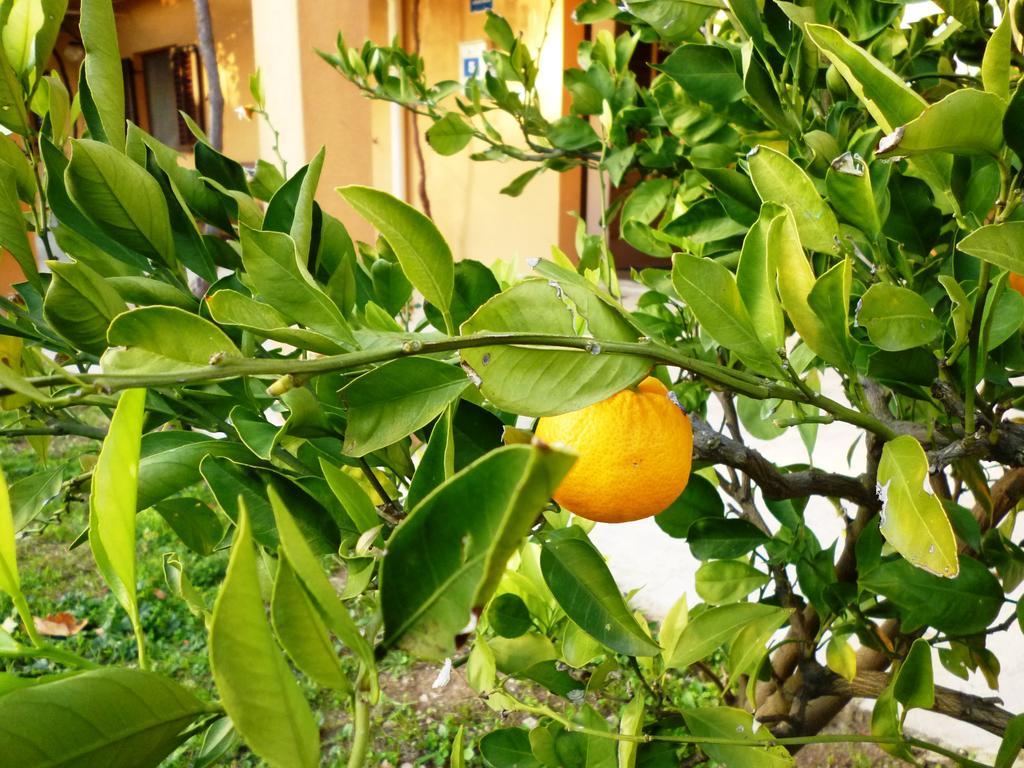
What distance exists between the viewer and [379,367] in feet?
1.05

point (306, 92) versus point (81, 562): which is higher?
point (306, 92)

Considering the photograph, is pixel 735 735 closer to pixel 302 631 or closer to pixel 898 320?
pixel 898 320

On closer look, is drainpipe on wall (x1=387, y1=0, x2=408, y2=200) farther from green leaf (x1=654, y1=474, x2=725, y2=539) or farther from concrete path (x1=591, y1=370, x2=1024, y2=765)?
green leaf (x1=654, y1=474, x2=725, y2=539)

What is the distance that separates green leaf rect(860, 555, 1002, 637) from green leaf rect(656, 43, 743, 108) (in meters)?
0.42

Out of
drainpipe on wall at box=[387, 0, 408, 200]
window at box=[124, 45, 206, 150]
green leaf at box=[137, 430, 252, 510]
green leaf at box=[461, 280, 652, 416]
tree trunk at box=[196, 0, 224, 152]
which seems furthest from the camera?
window at box=[124, 45, 206, 150]

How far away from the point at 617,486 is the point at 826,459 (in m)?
2.17

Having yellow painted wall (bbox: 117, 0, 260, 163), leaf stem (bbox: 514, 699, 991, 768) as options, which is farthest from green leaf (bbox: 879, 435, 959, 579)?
yellow painted wall (bbox: 117, 0, 260, 163)

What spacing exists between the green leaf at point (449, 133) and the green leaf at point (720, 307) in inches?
32.1

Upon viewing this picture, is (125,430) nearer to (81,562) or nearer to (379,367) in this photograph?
(379,367)

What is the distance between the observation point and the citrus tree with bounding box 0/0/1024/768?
0.71 ft

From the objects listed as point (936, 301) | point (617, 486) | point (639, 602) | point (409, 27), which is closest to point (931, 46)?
point (936, 301)

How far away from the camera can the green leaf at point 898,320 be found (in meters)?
0.39

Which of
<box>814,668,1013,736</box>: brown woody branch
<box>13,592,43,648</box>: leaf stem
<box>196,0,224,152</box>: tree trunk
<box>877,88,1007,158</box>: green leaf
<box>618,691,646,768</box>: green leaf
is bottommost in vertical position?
<box>814,668,1013,736</box>: brown woody branch

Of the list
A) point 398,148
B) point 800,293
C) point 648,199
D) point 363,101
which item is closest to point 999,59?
point 800,293
